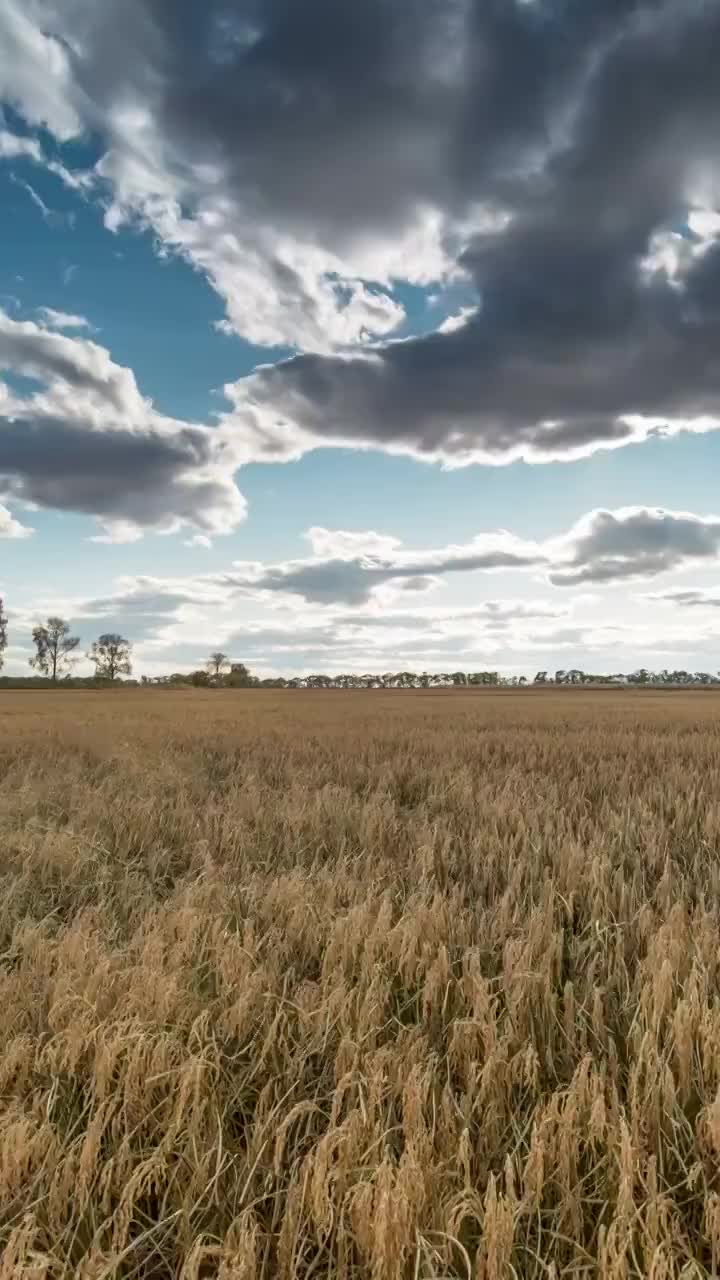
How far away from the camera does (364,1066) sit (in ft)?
7.72

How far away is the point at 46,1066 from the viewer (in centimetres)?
238

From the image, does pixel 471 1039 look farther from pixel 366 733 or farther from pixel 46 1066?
pixel 366 733

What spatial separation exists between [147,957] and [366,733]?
45.2 feet

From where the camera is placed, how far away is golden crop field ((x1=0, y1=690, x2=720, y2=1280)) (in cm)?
166

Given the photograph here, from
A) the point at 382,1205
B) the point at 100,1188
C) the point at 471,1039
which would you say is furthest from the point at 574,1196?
the point at 100,1188

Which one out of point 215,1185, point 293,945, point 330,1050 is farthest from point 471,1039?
point 293,945

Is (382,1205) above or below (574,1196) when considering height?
above

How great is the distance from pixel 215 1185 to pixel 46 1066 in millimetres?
903

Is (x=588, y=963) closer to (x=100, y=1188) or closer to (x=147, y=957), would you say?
(x=147, y=957)

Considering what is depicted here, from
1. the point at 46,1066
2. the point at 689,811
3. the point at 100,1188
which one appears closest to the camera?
the point at 100,1188

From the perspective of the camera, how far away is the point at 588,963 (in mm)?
3256

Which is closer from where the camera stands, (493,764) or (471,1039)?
(471,1039)

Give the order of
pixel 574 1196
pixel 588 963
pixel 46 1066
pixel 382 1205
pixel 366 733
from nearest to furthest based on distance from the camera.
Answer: pixel 382 1205
pixel 574 1196
pixel 46 1066
pixel 588 963
pixel 366 733

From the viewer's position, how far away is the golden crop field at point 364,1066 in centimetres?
166
